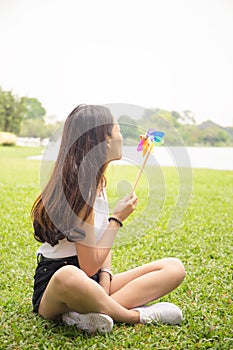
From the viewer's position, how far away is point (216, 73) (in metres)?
11.9

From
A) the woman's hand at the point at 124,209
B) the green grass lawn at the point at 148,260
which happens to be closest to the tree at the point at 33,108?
the green grass lawn at the point at 148,260

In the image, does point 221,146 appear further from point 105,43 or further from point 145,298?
point 145,298

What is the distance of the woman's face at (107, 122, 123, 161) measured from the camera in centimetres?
170

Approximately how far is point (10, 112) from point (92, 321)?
14208mm

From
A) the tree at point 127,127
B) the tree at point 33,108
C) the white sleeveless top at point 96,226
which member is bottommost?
the white sleeveless top at point 96,226

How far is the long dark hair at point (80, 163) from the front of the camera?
5.54 ft

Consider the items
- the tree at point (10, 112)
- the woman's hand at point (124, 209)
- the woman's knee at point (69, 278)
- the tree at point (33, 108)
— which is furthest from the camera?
the tree at point (33, 108)

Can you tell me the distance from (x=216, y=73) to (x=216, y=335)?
1072 centimetres

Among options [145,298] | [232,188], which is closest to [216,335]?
[145,298]

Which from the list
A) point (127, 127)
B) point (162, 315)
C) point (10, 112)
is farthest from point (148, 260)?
point (10, 112)

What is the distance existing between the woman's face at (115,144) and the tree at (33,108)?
14.4 meters

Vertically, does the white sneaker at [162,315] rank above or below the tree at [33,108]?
below

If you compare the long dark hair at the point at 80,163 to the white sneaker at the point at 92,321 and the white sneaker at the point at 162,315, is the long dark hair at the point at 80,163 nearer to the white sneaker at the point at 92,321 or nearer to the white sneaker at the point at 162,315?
the white sneaker at the point at 92,321

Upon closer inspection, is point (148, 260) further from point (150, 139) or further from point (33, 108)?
point (33, 108)
